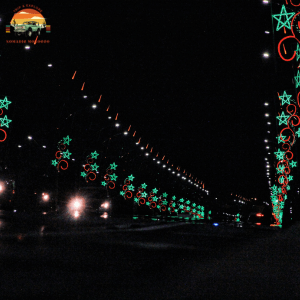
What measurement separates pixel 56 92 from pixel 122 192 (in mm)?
22441

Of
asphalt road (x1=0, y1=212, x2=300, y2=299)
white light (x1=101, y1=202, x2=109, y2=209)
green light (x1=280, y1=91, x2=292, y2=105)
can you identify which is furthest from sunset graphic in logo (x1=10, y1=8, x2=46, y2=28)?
asphalt road (x1=0, y1=212, x2=300, y2=299)

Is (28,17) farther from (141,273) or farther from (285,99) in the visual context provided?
(141,273)

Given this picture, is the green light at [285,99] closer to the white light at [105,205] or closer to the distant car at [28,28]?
the white light at [105,205]

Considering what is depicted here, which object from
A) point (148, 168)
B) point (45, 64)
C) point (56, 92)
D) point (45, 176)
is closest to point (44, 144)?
point (45, 176)

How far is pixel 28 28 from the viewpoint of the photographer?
229 ft

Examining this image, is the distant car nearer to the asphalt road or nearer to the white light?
the white light

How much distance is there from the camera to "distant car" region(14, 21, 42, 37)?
68662 millimetres

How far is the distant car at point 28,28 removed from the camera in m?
68.7

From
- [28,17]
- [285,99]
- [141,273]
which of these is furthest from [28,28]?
[141,273]

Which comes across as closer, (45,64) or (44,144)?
(45,64)

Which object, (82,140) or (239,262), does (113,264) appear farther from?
(82,140)

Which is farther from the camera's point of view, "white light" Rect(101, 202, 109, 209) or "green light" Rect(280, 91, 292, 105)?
"white light" Rect(101, 202, 109, 209)

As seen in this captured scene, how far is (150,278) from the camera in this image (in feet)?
27.9

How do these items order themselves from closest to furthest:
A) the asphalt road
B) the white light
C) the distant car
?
1. the asphalt road
2. the white light
3. the distant car
